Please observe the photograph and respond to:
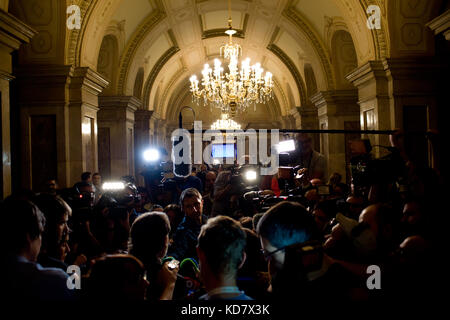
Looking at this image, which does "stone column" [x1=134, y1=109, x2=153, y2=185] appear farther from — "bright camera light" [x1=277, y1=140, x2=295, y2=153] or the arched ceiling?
"bright camera light" [x1=277, y1=140, x2=295, y2=153]

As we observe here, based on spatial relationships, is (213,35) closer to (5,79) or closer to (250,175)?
(250,175)

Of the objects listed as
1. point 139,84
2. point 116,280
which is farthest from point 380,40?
point 139,84

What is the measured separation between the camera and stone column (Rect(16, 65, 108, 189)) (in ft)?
25.1

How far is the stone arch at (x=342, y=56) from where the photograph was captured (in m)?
11.3

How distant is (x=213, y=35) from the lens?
16281 mm

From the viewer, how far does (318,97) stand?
1215 cm

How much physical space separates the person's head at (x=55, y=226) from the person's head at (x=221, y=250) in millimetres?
1230

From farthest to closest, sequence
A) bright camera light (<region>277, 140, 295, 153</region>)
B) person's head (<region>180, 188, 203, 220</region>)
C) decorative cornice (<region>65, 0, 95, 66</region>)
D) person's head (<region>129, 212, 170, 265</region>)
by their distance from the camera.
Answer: decorative cornice (<region>65, 0, 95, 66</region>), bright camera light (<region>277, 140, 295, 153</region>), person's head (<region>180, 188, 203, 220</region>), person's head (<region>129, 212, 170, 265</region>)

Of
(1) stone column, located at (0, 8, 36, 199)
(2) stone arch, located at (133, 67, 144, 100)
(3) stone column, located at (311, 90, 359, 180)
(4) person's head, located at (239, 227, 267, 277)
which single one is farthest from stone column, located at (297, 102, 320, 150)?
(4) person's head, located at (239, 227, 267, 277)

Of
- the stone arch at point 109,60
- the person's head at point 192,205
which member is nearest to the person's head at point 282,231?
the person's head at point 192,205

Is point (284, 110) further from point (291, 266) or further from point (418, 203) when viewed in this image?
point (291, 266)

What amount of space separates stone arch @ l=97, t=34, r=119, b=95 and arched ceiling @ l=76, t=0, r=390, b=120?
0.19 m
